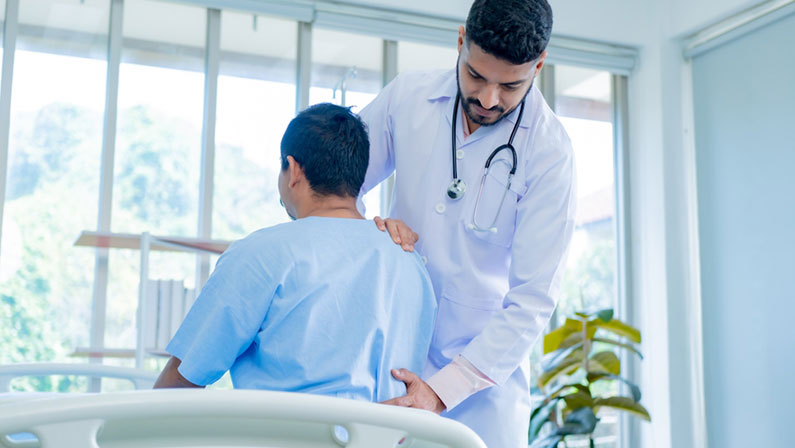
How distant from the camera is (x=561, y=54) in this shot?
13.8ft

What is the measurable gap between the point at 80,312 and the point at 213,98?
1033 millimetres

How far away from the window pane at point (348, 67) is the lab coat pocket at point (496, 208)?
7.78ft

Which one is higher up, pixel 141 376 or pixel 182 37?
pixel 182 37

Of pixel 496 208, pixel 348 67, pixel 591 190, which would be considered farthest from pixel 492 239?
pixel 591 190

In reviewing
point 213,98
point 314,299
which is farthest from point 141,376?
point 213,98

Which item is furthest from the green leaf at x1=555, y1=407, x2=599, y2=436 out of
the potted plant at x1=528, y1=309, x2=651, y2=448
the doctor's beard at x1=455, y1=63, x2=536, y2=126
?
the doctor's beard at x1=455, y1=63, x2=536, y2=126

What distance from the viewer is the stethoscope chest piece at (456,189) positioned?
1.51m

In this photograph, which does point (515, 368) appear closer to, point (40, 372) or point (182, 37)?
point (40, 372)

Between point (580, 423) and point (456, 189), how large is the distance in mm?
2257

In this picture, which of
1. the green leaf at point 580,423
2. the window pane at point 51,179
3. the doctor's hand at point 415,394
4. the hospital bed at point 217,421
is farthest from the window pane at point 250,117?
the hospital bed at point 217,421

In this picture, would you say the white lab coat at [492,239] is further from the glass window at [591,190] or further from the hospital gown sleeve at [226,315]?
the glass window at [591,190]

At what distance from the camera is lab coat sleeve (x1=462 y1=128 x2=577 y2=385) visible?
4.54 ft

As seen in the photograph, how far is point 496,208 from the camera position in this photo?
1.51 metres

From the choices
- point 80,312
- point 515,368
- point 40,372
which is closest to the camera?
point 515,368
